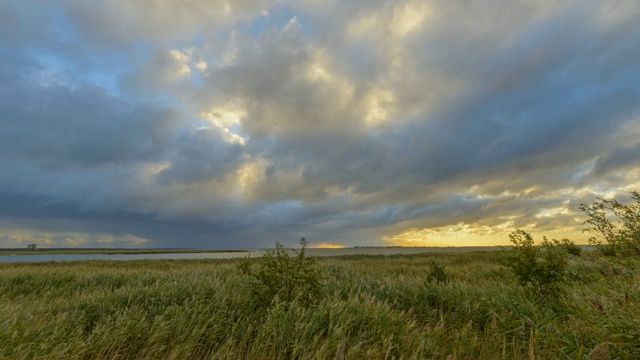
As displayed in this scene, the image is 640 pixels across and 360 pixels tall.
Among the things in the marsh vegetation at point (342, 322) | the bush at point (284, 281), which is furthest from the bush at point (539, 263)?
the bush at point (284, 281)

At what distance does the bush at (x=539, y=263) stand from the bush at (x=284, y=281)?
6777 millimetres

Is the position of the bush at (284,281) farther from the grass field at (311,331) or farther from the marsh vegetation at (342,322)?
the grass field at (311,331)

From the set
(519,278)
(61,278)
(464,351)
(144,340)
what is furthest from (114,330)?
(61,278)

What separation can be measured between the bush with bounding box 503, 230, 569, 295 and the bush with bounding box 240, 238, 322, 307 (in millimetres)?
6777

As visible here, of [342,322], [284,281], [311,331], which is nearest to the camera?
[311,331]

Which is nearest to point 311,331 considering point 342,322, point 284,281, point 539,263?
point 342,322

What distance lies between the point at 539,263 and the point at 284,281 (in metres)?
8.19

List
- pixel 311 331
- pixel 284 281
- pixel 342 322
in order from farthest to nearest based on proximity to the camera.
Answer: pixel 284 281 < pixel 342 322 < pixel 311 331

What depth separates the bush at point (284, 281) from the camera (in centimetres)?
801

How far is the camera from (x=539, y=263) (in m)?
9.50

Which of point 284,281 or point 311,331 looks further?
point 284,281

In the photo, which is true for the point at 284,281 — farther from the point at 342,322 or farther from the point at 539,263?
the point at 539,263

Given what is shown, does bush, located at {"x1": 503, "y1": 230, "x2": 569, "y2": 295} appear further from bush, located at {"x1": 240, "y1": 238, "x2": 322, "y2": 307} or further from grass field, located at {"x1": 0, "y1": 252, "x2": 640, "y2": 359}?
bush, located at {"x1": 240, "y1": 238, "x2": 322, "y2": 307}

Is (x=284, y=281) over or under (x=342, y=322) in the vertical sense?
over
